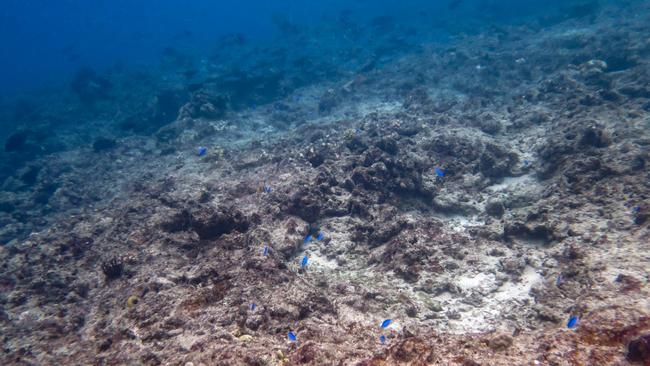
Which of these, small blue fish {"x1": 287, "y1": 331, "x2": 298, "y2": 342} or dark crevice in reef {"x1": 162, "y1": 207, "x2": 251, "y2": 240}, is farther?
dark crevice in reef {"x1": 162, "y1": 207, "x2": 251, "y2": 240}

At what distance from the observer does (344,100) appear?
67.2 ft

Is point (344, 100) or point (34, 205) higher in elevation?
point (344, 100)

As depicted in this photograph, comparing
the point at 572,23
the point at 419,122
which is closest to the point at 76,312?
the point at 419,122

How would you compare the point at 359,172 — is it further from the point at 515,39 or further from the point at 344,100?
the point at 515,39

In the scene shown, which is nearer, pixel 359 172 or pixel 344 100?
pixel 359 172

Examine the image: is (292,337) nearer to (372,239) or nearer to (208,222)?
(208,222)

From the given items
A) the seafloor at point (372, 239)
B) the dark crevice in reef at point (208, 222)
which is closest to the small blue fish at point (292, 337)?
the seafloor at point (372, 239)

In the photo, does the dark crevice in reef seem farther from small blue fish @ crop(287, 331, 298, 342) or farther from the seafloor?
small blue fish @ crop(287, 331, 298, 342)

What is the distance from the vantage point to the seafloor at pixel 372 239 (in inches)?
158

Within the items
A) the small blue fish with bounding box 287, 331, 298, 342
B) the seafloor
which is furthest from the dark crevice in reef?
the small blue fish with bounding box 287, 331, 298, 342

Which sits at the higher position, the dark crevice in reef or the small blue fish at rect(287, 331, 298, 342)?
the small blue fish at rect(287, 331, 298, 342)

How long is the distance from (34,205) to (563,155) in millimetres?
20742

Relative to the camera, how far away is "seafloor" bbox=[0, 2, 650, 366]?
13.1 ft

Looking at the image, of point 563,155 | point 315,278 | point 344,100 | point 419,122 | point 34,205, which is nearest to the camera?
point 315,278
